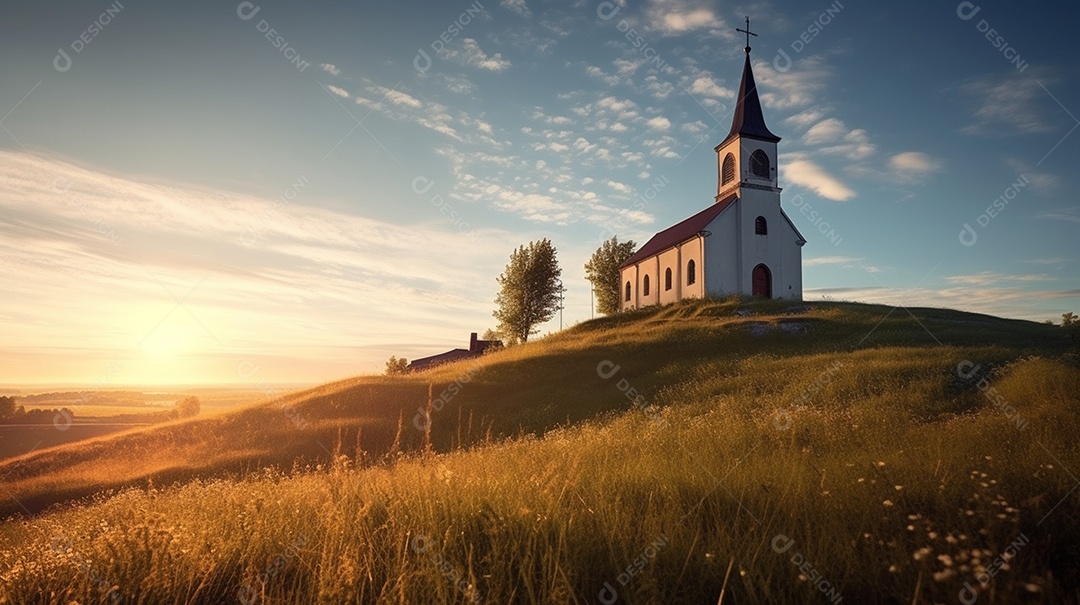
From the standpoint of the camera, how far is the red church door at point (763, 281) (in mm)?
46969

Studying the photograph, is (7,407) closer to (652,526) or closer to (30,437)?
(30,437)

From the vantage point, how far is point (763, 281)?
47.2m

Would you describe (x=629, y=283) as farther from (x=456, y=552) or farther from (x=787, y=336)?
(x=456, y=552)

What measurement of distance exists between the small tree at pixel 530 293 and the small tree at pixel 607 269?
391 inches

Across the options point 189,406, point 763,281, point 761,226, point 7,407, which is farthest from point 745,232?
point 7,407

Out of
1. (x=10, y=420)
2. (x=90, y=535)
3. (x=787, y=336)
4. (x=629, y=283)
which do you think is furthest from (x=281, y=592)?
(x=10, y=420)

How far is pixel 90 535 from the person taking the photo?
547cm

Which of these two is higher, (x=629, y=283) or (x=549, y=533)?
(x=629, y=283)

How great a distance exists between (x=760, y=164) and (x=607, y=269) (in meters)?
27.5

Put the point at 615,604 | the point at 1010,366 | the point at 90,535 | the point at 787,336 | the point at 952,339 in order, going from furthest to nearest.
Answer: the point at 787,336, the point at 952,339, the point at 1010,366, the point at 90,535, the point at 615,604

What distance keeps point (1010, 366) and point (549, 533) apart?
1769 cm

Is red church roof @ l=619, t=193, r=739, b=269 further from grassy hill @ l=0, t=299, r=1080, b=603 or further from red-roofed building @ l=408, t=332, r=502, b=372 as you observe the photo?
grassy hill @ l=0, t=299, r=1080, b=603

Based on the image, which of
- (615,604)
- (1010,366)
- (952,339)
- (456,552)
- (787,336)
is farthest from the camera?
(787,336)

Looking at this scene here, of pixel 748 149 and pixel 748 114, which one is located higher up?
pixel 748 114
